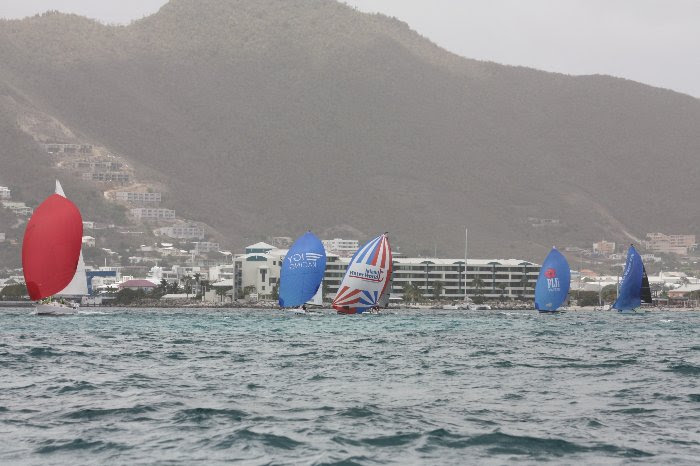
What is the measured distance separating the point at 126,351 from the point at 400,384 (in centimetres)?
2060

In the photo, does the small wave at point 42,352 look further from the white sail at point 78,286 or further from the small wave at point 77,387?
the white sail at point 78,286

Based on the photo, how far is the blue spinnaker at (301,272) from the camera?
13432 centimetres

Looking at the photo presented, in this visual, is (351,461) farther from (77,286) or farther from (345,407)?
(77,286)

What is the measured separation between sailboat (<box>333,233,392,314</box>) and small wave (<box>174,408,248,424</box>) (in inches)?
3637

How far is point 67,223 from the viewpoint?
99375 millimetres

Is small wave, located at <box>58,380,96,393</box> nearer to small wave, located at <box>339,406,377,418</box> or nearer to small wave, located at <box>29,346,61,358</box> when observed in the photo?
small wave, located at <box>339,406,377,418</box>

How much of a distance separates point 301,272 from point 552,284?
43.2 metres

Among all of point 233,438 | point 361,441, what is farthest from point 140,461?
point 361,441

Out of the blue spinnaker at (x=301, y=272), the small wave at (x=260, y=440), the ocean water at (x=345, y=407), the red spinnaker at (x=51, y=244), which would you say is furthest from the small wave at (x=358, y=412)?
the blue spinnaker at (x=301, y=272)

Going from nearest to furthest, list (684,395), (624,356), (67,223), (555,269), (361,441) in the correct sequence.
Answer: (361,441) < (684,395) < (624,356) < (67,223) < (555,269)

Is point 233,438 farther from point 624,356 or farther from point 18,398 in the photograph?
point 624,356

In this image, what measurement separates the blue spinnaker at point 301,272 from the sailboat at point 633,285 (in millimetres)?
42443

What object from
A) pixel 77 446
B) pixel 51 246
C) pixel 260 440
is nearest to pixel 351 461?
pixel 260 440

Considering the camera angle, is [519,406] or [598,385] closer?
[519,406]
